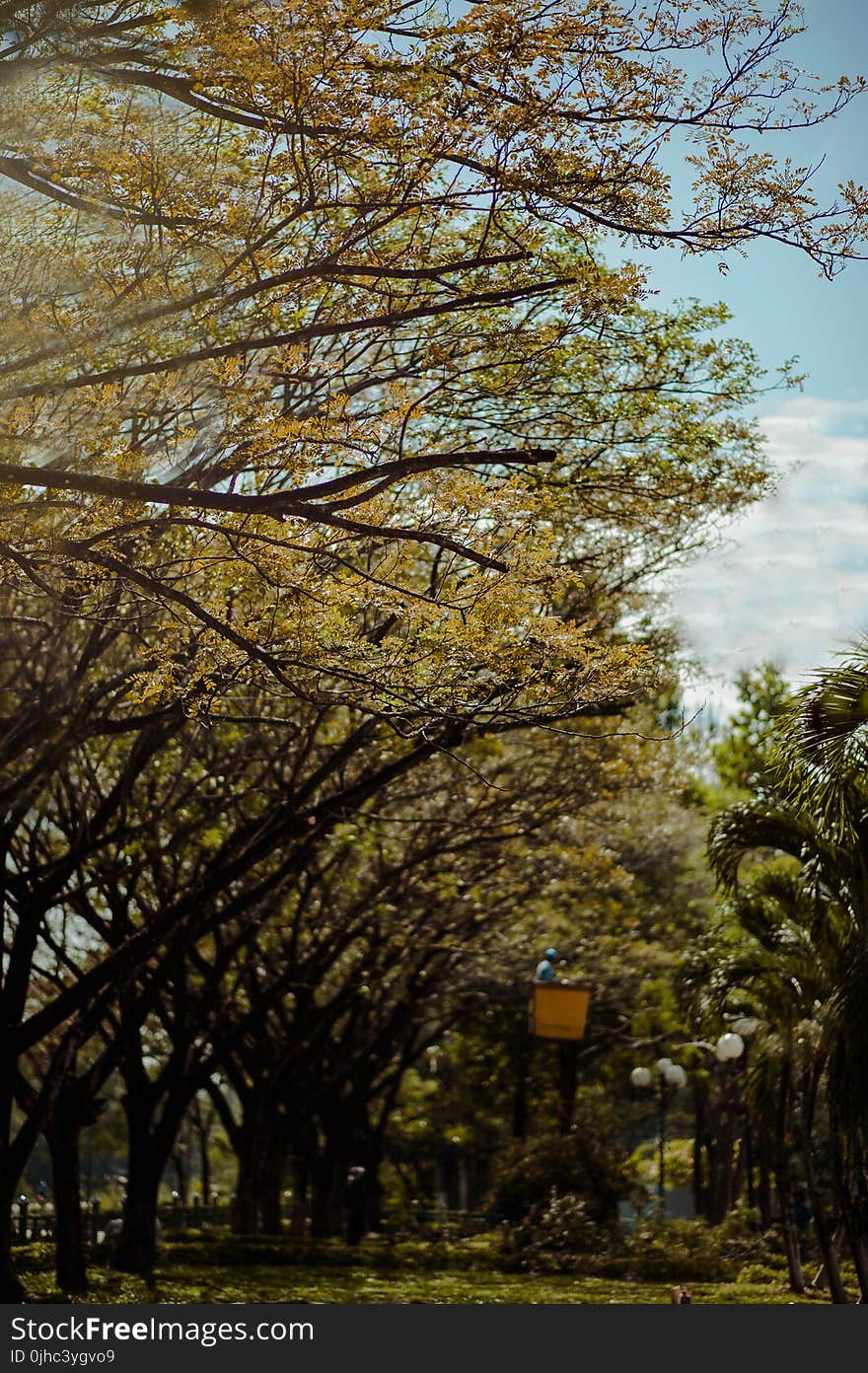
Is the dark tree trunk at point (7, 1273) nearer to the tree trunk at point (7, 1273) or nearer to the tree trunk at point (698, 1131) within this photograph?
the tree trunk at point (7, 1273)

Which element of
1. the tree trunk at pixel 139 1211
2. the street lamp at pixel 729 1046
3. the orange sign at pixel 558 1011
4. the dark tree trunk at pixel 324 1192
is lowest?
the dark tree trunk at pixel 324 1192

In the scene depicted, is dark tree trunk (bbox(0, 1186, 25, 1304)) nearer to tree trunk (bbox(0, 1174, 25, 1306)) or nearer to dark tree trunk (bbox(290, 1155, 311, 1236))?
tree trunk (bbox(0, 1174, 25, 1306))

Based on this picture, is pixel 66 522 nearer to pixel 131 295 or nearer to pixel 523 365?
pixel 131 295

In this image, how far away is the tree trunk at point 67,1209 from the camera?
46.5ft

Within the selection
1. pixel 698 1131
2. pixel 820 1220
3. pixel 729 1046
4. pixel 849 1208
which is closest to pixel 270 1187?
pixel 729 1046

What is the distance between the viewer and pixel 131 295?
309 inches

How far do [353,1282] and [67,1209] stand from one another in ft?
14.0

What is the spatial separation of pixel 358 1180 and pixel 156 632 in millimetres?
16841

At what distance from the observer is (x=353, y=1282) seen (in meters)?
17.2

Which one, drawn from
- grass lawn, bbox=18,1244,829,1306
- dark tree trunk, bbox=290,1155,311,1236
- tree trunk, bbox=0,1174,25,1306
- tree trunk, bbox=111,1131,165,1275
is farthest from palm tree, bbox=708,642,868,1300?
dark tree trunk, bbox=290,1155,311,1236

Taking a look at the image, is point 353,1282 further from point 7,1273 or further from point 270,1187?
point 270,1187

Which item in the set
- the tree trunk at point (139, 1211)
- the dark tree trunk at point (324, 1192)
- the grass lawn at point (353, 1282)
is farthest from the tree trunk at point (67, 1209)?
the dark tree trunk at point (324, 1192)

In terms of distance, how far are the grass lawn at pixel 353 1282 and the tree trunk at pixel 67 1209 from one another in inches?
9.0

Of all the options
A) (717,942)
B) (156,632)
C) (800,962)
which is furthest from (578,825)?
(156,632)
